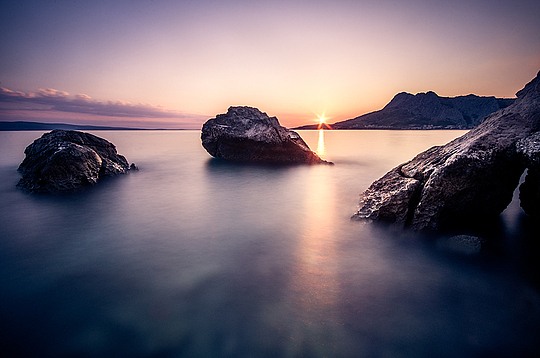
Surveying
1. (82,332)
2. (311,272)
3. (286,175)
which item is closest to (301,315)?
(311,272)

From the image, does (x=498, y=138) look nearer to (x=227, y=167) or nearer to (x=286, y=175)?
(x=286, y=175)

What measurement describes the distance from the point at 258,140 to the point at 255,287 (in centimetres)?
2073

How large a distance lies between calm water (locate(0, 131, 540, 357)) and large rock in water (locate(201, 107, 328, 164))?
1536 centimetres

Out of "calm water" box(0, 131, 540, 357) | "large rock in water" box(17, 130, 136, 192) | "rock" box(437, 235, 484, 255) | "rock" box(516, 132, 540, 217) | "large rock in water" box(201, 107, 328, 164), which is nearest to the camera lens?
"calm water" box(0, 131, 540, 357)

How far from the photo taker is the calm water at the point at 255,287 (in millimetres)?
4379

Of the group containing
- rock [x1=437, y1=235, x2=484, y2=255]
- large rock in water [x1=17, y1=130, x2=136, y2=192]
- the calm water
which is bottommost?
the calm water

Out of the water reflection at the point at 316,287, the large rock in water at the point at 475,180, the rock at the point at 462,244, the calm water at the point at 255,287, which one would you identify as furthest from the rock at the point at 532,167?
the water reflection at the point at 316,287

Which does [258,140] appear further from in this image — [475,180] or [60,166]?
[475,180]

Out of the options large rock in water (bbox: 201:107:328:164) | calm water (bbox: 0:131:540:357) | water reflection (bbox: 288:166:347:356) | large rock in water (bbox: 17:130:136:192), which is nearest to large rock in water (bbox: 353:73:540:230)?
calm water (bbox: 0:131:540:357)

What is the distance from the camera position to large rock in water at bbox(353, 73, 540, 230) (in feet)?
24.8

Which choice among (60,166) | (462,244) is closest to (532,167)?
(462,244)

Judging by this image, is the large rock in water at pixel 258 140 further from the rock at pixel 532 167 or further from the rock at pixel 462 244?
the rock at pixel 462 244

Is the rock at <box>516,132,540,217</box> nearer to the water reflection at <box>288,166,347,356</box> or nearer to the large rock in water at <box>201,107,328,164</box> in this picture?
the water reflection at <box>288,166,347,356</box>

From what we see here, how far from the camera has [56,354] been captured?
4.14 m
